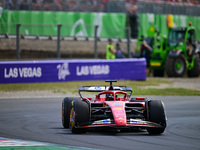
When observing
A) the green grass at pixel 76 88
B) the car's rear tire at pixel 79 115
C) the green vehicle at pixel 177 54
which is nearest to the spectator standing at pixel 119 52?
the green vehicle at pixel 177 54

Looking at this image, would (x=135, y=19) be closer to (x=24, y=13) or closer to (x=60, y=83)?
(x=24, y=13)

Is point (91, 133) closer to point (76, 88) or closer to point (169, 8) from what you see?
point (76, 88)

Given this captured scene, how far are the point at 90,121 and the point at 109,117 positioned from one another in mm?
350

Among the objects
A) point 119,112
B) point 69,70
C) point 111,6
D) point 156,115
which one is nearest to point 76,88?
point 69,70

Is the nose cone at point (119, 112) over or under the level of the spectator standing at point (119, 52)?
under

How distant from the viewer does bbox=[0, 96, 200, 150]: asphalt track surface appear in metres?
8.27

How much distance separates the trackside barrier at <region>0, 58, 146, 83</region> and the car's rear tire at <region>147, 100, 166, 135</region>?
35.0 ft

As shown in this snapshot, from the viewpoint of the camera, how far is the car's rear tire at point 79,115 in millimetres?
9289

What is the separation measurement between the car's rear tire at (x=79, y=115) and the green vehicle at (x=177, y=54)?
17.6 metres

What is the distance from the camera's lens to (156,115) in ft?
31.0

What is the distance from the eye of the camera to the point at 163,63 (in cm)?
2767

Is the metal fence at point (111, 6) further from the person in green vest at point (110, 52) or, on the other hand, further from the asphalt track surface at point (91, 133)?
the asphalt track surface at point (91, 133)

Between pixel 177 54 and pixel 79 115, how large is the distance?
18.0m

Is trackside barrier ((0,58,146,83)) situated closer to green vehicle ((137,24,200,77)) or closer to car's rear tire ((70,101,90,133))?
green vehicle ((137,24,200,77))
